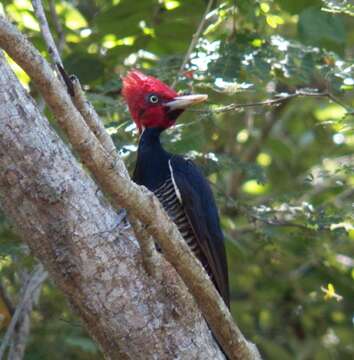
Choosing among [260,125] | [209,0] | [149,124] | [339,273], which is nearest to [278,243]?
[339,273]

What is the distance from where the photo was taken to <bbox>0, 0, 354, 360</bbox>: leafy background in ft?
15.4

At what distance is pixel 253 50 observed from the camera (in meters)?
4.84

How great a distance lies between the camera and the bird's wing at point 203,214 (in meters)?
4.54

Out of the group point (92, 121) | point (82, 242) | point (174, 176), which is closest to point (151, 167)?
point (174, 176)

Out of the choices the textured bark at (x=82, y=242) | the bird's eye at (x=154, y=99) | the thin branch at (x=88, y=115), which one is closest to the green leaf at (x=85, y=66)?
the bird's eye at (x=154, y=99)

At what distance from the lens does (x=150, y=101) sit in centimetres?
488

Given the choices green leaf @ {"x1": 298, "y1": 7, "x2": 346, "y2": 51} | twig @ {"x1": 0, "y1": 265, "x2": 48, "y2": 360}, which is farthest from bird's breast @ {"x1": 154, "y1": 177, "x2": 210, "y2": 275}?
green leaf @ {"x1": 298, "y1": 7, "x2": 346, "y2": 51}

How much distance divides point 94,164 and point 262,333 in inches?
140

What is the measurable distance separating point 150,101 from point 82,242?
1.63m

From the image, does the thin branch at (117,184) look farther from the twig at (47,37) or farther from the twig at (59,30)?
the twig at (59,30)

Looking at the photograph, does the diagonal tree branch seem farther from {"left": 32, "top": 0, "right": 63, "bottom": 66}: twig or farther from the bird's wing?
the bird's wing

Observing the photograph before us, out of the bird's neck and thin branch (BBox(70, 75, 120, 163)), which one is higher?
thin branch (BBox(70, 75, 120, 163))

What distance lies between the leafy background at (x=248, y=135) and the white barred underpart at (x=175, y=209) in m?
0.22

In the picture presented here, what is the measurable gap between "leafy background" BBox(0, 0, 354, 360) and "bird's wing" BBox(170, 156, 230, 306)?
5.4 inches
